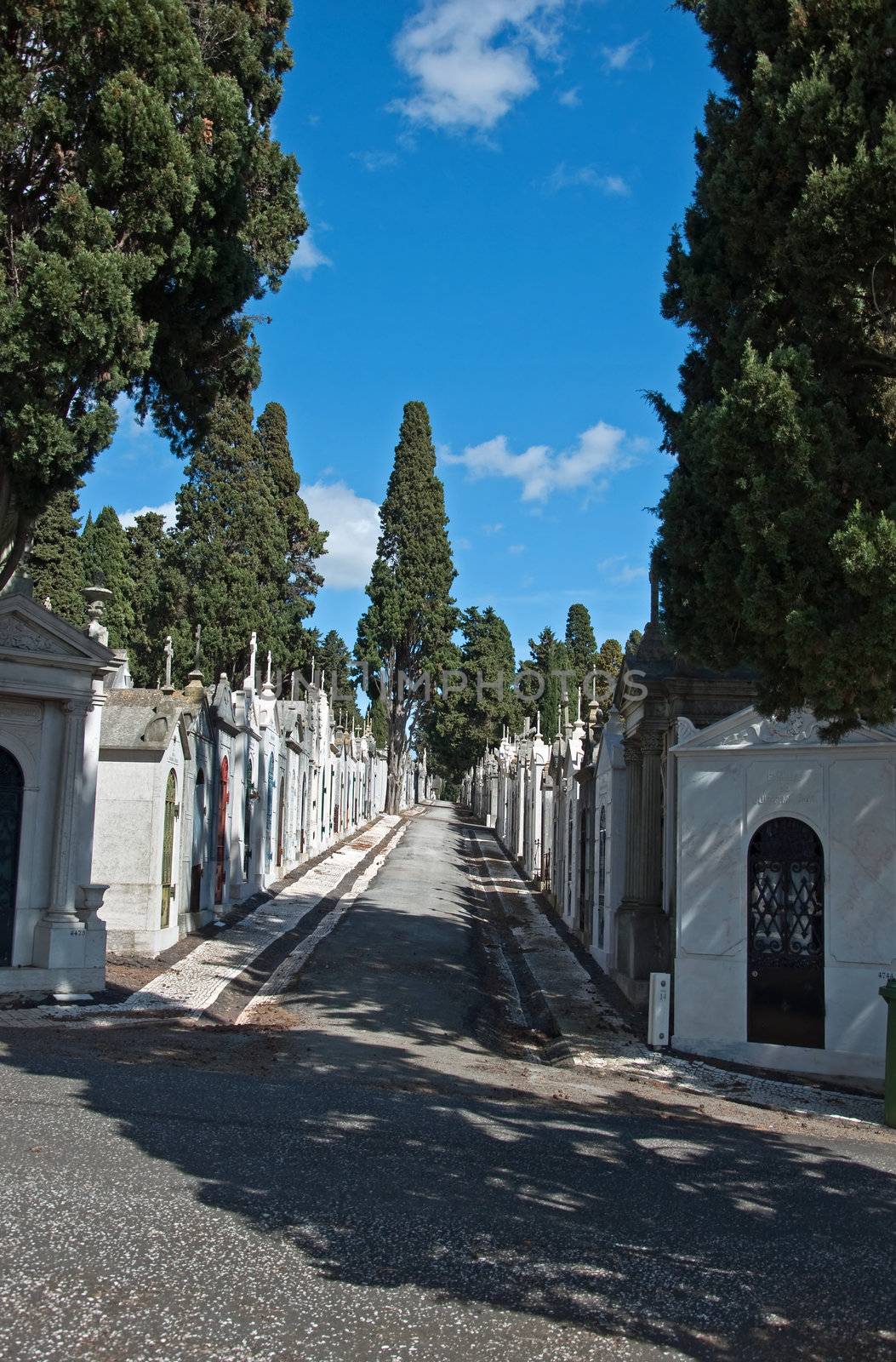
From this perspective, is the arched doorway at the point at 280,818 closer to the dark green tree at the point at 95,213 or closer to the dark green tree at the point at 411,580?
the dark green tree at the point at 95,213

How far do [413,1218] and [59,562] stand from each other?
3682 centimetres

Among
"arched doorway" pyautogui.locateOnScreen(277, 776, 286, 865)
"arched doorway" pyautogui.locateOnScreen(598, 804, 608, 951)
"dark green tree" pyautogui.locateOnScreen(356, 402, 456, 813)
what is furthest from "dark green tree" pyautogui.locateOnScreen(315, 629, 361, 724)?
"arched doorway" pyautogui.locateOnScreen(598, 804, 608, 951)

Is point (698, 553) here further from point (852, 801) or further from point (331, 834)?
point (331, 834)

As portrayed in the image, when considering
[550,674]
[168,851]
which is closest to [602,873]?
[168,851]

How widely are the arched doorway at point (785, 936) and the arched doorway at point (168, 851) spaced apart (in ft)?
26.4

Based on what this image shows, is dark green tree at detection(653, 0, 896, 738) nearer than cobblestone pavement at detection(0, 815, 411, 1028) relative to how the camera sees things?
Yes

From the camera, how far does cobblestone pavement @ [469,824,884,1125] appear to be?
9352mm

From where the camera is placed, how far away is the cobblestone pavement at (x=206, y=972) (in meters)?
11.2

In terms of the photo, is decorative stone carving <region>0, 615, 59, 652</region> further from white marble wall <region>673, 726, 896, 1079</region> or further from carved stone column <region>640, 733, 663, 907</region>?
carved stone column <region>640, 733, 663, 907</region>

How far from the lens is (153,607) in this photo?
4228 cm

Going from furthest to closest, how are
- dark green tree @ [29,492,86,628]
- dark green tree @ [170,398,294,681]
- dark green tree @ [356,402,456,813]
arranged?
dark green tree @ [356,402,456,813] → dark green tree @ [170,398,294,681] → dark green tree @ [29,492,86,628]

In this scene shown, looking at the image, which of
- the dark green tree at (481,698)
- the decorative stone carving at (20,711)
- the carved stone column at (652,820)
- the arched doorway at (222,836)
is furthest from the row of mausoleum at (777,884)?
the dark green tree at (481,698)

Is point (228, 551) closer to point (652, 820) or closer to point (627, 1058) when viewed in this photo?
point (652, 820)

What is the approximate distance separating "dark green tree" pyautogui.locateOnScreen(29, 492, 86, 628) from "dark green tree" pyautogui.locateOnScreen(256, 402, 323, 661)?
773 cm
